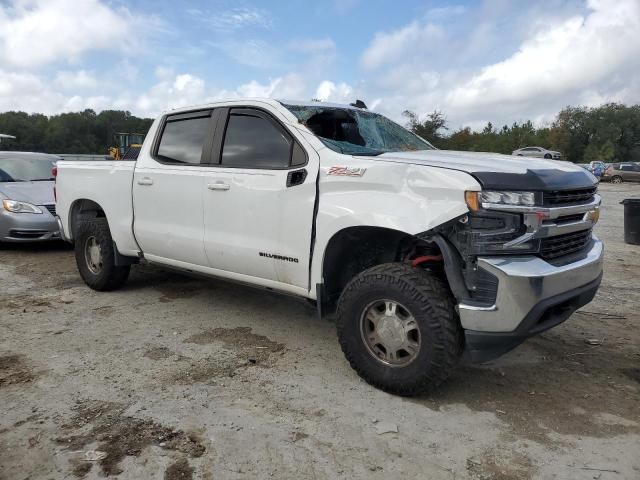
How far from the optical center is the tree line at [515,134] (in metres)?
45.1

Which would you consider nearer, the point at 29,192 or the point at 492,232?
the point at 492,232

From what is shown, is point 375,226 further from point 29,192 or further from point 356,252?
point 29,192

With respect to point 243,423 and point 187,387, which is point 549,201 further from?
point 187,387

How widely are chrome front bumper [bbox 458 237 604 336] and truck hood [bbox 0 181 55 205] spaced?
7.10 metres

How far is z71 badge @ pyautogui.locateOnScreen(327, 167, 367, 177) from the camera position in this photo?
3.33 metres

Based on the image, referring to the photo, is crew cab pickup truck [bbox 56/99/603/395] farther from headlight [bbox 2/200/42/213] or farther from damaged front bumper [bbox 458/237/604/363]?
headlight [bbox 2/200/42/213]

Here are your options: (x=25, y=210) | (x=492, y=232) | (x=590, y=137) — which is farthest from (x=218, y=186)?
(x=590, y=137)

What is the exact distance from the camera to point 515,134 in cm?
7044

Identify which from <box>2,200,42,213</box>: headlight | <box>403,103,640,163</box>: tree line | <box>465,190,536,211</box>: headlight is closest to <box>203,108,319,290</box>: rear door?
<box>465,190,536,211</box>: headlight

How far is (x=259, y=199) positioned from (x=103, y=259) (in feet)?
7.95

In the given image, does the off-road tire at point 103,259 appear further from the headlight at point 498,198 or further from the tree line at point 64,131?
the tree line at point 64,131

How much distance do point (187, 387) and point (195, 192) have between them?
1620 millimetres

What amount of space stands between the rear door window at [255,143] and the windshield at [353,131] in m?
0.20

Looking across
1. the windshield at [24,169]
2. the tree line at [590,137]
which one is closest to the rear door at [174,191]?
the windshield at [24,169]
